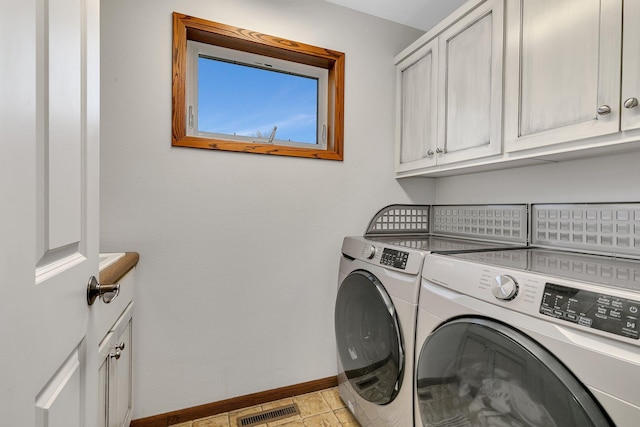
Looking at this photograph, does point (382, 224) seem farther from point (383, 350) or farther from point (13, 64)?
point (13, 64)

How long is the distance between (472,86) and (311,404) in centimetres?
190

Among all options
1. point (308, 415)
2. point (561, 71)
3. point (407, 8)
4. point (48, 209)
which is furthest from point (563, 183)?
point (48, 209)

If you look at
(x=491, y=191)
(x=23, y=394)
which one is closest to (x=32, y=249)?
(x=23, y=394)

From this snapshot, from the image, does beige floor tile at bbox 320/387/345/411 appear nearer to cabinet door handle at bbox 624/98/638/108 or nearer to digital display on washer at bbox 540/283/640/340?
digital display on washer at bbox 540/283/640/340

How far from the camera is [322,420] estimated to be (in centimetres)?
156

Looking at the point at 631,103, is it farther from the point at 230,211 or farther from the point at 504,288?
the point at 230,211

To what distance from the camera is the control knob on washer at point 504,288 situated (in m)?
0.81

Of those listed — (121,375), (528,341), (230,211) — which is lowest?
(121,375)

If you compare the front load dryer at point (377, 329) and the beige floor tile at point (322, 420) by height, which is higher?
the front load dryer at point (377, 329)

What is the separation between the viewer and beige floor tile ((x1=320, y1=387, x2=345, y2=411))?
1.68m

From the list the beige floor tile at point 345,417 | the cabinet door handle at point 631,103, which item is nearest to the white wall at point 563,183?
the cabinet door handle at point 631,103

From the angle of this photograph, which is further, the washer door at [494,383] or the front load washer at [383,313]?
the front load washer at [383,313]

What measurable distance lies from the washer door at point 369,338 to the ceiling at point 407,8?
160cm

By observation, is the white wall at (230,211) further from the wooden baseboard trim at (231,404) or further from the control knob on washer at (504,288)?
the control knob on washer at (504,288)
